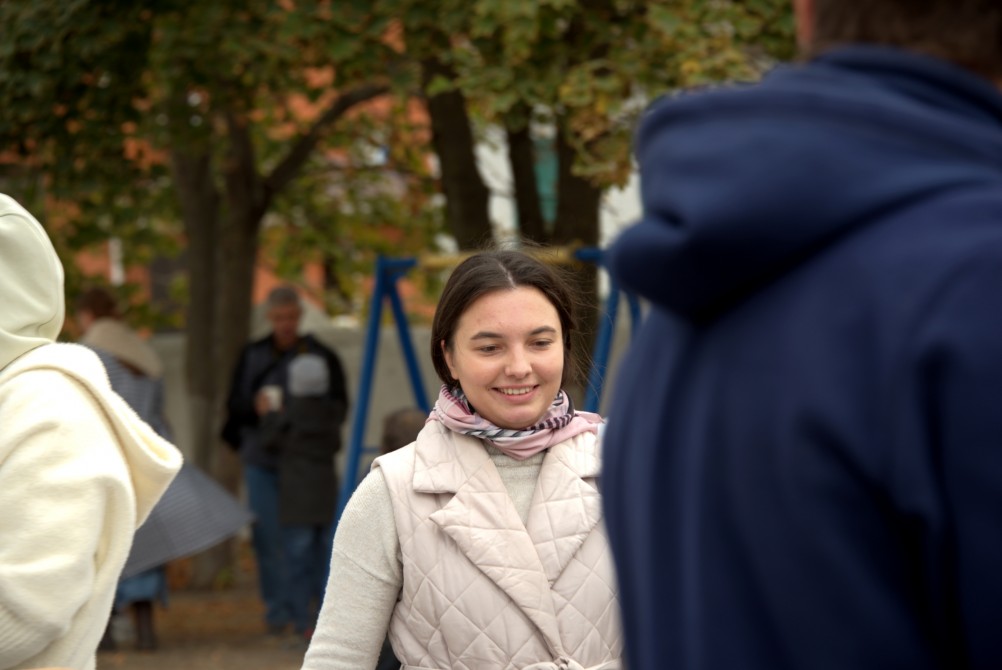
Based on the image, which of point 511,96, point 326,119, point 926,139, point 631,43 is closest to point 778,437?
point 926,139

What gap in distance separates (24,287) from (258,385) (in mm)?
6715

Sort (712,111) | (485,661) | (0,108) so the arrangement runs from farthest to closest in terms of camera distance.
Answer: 1. (0,108)
2. (485,661)
3. (712,111)

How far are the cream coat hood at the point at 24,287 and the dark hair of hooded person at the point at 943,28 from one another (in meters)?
2.09

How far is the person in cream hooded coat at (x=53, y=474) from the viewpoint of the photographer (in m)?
2.79

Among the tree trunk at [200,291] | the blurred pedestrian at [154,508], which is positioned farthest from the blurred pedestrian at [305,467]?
the tree trunk at [200,291]

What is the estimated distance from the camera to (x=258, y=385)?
9.72 metres

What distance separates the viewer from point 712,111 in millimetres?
1313

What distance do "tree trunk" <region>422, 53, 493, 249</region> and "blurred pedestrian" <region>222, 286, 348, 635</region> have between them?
1.15 meters

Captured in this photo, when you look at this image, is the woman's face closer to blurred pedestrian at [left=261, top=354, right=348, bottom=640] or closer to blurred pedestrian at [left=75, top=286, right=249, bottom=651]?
blurred pedestrian at [left=75, top=286, right=249, bottom=651]

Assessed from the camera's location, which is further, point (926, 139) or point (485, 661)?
point (485, 661)

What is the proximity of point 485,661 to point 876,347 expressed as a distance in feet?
5.48

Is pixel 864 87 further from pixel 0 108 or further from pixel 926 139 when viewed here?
pixel 0 108

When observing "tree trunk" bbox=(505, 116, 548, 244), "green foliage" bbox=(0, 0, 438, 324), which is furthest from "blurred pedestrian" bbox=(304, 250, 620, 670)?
"tree trunk" bbox=(505, 116, 548, 244)

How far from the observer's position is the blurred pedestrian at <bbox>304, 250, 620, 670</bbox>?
276cm
